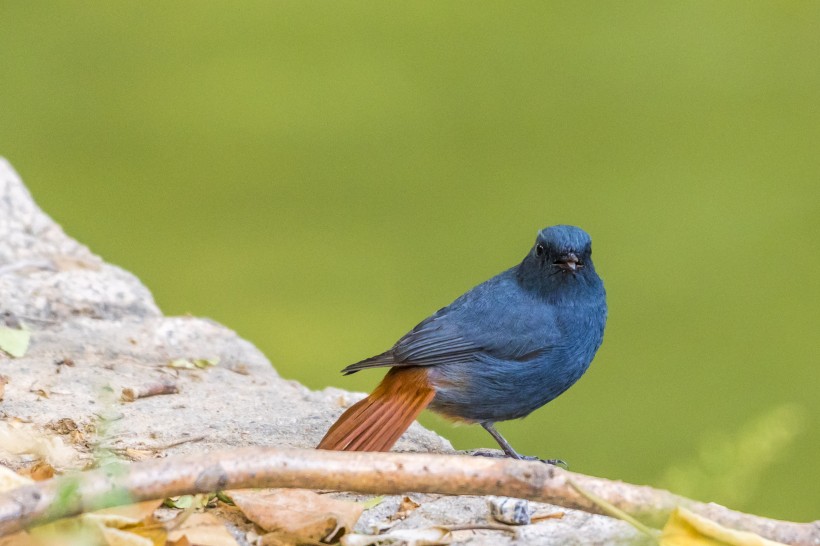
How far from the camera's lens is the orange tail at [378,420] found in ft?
8.86

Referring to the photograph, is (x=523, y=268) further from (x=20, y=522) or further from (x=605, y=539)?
(x=20, y=522)

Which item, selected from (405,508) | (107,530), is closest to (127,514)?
(107,530)

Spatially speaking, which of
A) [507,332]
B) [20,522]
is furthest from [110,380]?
[20,522]

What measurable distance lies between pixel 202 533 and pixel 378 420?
776mm

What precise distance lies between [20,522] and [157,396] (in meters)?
1.34

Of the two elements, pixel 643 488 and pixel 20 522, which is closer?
pixel 20 522

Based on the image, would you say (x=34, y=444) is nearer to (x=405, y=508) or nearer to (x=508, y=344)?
(x=405, y=508)

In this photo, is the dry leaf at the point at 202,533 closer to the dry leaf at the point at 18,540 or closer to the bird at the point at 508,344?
the dry leaf at the point at 18,540

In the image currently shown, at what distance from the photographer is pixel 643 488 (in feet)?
6.55

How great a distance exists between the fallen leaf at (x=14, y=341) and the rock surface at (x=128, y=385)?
2cm

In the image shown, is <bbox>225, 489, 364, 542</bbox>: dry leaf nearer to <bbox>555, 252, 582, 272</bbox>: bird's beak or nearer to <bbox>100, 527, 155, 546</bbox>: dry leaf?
<bbox>100, 527, 155, 546</bbox>: dry leaf

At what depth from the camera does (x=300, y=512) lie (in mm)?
2168

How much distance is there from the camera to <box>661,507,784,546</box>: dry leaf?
1.90 metres

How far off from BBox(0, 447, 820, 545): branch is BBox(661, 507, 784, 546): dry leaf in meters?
0.03
